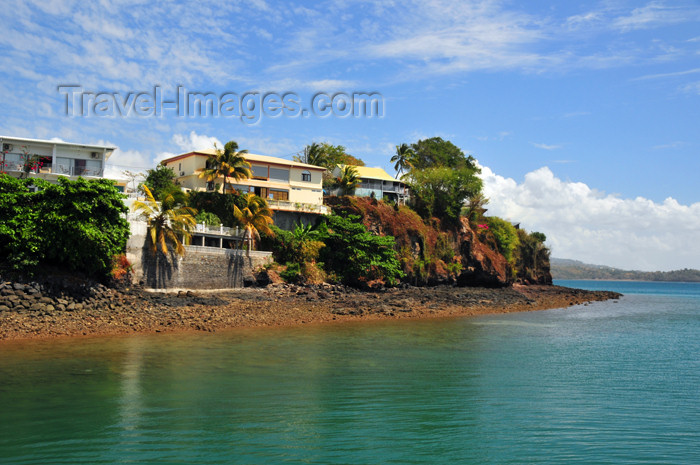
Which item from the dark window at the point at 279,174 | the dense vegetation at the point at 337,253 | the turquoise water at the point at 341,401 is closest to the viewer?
the turquoise water at the point at 341,401

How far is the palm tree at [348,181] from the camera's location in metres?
58.6

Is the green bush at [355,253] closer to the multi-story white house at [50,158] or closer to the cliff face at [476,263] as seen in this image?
the cliff face at [476,263]

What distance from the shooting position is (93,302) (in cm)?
3161

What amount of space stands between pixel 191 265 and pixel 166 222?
3.75 meters

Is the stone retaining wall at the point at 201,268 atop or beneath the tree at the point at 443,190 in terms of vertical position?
beneath

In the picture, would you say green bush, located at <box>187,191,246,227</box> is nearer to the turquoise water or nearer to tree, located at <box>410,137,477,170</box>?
the turquoise water

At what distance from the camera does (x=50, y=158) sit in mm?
43375

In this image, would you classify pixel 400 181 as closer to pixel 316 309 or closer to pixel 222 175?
pixel 222 175

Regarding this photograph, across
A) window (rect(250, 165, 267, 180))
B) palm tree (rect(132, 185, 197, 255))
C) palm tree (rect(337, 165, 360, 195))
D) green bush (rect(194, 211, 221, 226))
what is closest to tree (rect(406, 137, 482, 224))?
palm tree (rect(337, 165, 360, 195))

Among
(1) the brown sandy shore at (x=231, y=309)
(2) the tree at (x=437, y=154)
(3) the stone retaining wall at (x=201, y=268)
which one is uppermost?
(2) the tree at (x=437, y=154)

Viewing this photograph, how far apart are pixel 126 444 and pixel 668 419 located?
47.8 ft

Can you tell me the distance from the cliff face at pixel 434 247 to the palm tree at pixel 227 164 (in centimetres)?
1116

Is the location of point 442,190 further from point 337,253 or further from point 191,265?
point 191,265

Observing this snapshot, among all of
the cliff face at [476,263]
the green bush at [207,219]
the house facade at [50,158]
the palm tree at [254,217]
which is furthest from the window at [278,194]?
the cliff face at [476,263]
